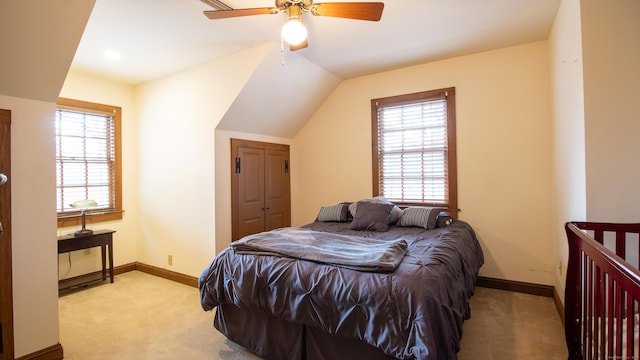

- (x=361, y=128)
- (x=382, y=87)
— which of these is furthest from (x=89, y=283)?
(x=382, y=87)

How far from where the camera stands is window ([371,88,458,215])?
370 cm

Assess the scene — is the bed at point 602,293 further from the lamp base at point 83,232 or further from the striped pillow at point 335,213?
the lamp base at point 83,232

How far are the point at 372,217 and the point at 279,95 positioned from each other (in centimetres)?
189

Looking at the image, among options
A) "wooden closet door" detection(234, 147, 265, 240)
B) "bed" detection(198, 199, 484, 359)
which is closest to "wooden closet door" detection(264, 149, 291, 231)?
"wooden closet door" detection(234, 147, 265, 240)

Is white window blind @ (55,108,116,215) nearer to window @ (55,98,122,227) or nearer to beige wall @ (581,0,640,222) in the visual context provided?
window @ (55,98,122,227)

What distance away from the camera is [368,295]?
171 centimetres

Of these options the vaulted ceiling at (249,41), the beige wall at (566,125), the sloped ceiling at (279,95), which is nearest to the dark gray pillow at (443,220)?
the beige wall at (566,125)

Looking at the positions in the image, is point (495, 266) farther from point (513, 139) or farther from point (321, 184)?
point (321, 184)

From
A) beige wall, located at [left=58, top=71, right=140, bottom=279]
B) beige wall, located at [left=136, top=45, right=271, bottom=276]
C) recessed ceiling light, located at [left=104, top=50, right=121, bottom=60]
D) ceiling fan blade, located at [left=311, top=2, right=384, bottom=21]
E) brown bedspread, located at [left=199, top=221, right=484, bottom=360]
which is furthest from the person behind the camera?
beige wall, located at [left=58, top=71, right=140, bottom=279]

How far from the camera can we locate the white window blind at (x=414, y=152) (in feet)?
12.4

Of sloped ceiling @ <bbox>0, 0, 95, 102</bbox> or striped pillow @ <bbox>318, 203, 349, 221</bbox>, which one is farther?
striped pillow @ <bbox>318, 203, 349, 221</bbox>

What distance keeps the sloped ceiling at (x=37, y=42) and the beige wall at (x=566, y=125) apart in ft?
10.6

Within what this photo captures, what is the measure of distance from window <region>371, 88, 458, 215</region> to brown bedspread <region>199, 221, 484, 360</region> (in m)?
1.41

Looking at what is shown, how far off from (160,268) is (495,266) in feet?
13.8
